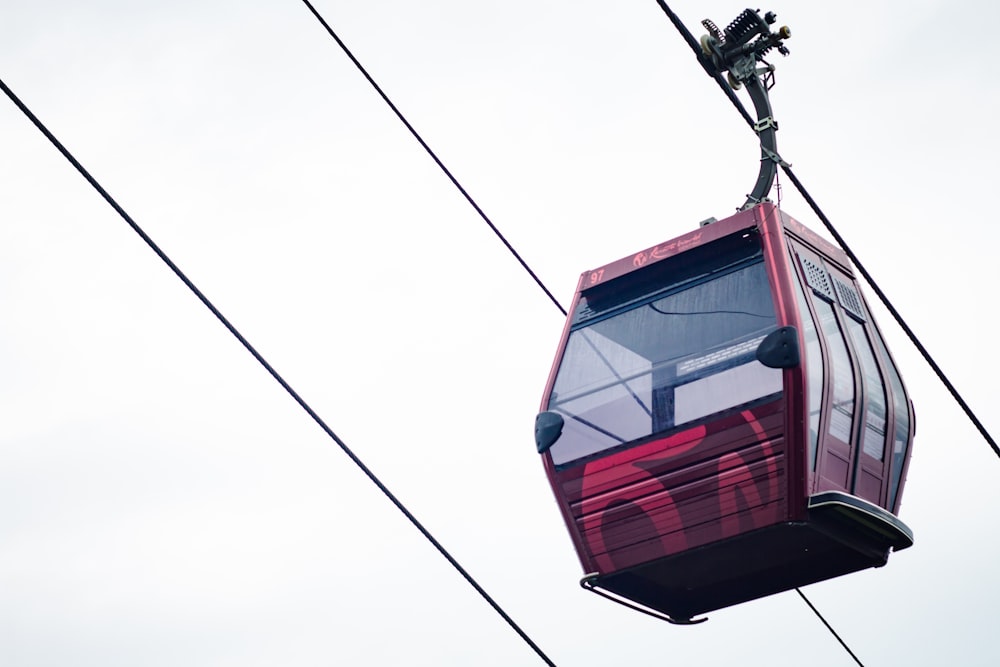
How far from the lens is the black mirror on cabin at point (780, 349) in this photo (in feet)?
28.7

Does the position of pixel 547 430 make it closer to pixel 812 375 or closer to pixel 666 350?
pixel 666 350

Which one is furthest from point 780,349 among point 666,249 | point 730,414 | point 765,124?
point 765,124

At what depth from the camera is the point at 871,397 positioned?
31.4 feet

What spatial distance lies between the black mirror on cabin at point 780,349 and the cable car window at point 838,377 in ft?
1.57

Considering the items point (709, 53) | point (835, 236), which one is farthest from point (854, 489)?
point (709, 53)

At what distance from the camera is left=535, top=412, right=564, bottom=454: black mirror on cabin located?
31.8ft

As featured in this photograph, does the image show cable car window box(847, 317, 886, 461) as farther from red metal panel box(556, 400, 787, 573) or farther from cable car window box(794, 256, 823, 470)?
red metal panel box(556, 400, 787, 573)

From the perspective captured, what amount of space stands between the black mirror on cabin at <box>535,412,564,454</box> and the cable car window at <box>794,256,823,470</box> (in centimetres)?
174

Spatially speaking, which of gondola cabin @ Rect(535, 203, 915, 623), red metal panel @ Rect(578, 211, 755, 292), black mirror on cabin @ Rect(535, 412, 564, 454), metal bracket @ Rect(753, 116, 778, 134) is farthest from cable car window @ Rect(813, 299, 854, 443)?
black mirror on cabin @ Rect(535, 412, 564, 454)

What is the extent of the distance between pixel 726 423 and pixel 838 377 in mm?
854

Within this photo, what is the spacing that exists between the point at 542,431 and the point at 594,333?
2.83ft

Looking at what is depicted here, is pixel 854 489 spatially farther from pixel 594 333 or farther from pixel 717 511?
pixel 594 333

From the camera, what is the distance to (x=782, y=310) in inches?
356

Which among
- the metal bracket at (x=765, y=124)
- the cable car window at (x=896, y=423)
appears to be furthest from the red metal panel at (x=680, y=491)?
the metal bracket at (x=765, y=124)
